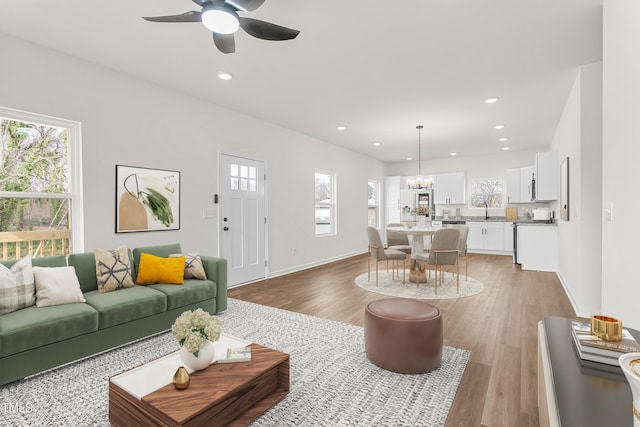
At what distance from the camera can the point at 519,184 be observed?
303 inches

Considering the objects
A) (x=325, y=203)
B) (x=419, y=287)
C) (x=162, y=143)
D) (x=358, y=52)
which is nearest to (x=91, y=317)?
(x=162, y=143)

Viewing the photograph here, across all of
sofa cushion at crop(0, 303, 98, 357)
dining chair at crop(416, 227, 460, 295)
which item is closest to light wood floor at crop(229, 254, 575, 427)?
dining chair at crop(416, 227, 460, 295)

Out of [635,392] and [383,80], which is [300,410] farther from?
[383,80]

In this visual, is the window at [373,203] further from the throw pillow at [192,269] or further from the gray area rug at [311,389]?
the gray area rug at [311,389]

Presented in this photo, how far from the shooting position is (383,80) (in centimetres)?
378

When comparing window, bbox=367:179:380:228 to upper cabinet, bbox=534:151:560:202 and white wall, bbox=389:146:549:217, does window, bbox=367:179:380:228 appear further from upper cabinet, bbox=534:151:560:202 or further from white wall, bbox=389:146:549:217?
upper cabinet, bbox=534:151:560:202

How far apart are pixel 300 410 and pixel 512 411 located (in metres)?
1.24

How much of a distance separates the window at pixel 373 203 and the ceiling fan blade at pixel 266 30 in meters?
6.87

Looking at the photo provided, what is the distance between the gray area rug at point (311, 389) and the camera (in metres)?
1.83

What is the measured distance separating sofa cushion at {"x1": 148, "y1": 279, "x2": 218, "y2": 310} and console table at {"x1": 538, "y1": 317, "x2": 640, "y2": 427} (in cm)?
293

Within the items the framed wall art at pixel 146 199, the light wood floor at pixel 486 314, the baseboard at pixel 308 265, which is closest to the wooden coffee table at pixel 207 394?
the light wood floor at pixel 486 314

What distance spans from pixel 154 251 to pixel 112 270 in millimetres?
531

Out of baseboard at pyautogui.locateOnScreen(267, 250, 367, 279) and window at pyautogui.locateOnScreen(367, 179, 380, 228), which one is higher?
window at pyautogui.locateOnScreen(367, 179, 380, 228)

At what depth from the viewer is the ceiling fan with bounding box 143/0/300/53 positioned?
2.03m
